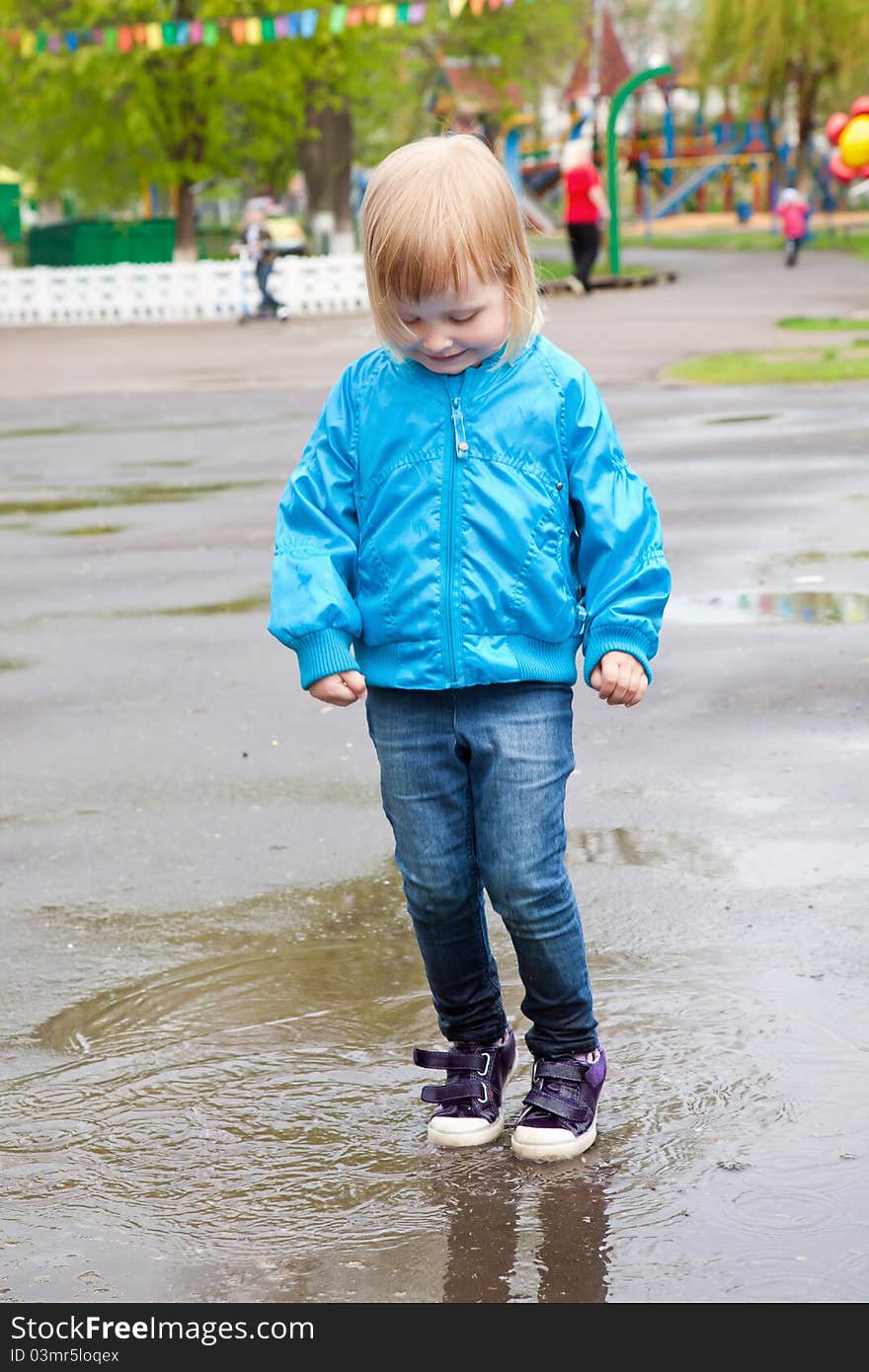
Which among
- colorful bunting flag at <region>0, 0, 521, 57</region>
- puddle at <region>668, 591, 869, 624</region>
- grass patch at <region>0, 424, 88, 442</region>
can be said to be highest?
colorful bunting flag at <region>0, 0, 521, 57</region>

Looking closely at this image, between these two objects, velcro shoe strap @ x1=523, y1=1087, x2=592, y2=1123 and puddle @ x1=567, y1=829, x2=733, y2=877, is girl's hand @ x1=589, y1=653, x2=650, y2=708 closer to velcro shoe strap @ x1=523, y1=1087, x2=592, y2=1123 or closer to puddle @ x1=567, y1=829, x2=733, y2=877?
velcro shoe strap @ x1=523, y1=1087, x2=592, y2=1123

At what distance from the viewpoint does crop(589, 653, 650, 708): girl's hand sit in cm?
330

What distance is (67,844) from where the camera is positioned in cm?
543

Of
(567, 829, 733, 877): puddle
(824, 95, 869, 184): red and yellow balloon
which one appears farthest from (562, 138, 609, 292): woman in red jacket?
(567, 829, 733, 877): puddle

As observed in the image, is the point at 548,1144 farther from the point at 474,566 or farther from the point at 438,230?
the point at 438,230

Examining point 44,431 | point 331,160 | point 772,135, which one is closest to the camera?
point 44,431

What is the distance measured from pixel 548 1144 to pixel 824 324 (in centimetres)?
1913

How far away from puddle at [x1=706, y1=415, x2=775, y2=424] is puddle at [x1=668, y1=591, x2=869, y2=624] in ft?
19.2

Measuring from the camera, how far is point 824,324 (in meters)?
21.5

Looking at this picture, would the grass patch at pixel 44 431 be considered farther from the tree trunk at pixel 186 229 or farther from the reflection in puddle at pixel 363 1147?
the tree trunk at pixel 186 229

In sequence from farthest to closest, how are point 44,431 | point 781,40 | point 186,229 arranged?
1. point 781,40
2. point 186,229
3. point 44,431

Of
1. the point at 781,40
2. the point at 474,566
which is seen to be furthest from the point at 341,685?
the point at 781,40

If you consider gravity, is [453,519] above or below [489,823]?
above
